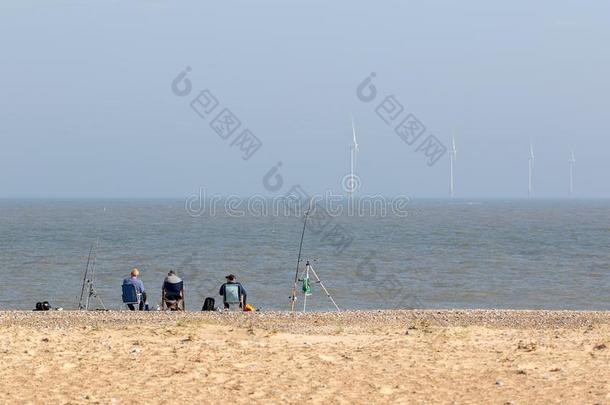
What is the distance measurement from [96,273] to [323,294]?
1217cm

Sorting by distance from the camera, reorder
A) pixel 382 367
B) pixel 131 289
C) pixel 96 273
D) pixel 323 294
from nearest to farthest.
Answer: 1. pixel 382 367
2. pixel 131 289
3. pixel 323 294
4. pixel 96 273

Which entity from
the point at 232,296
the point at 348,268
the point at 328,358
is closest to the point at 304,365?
the point at 328,358

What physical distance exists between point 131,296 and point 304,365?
1054 centimetres

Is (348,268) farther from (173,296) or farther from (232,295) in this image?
(173,296)

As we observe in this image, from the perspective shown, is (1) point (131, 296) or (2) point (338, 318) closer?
(2) point (338, 318)

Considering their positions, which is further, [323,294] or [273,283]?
[273,283]

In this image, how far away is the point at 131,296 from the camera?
72.7 ft

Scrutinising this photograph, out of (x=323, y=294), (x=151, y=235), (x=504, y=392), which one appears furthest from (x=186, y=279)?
(x=151, y=235)

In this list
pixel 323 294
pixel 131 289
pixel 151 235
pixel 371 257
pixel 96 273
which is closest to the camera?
pixel 131 289

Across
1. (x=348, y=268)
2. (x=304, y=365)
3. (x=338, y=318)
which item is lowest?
(x=348, y=268)

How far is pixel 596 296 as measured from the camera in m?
31.8

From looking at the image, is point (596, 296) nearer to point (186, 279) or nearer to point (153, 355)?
point (186, 279)

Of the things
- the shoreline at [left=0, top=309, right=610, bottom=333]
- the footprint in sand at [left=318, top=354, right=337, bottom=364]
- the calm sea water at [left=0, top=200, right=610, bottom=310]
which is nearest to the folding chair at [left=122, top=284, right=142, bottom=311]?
the shoreline at [left=0, top=309, right=610, bottom=333]

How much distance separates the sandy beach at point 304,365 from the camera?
10.9 meters
